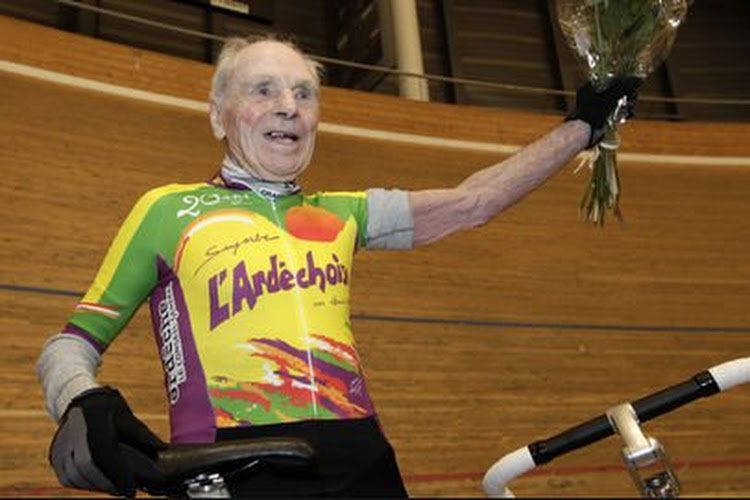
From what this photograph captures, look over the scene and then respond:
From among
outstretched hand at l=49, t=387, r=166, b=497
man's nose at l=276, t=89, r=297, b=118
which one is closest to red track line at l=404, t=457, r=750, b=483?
man's nose at l=276, t=89, r=297, b=118

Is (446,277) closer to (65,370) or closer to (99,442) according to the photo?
(65,370)

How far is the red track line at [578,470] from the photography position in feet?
13.4

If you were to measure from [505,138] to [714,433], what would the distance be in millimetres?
2636

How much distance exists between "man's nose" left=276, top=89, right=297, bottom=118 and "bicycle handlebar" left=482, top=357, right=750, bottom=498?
2.40 feet

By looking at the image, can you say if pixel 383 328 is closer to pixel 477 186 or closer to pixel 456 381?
A: pixel 456 381

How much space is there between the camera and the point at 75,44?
16.3 ft

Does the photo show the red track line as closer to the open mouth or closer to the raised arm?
the raised arm

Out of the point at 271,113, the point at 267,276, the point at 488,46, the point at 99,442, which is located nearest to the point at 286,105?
the point at 271,113

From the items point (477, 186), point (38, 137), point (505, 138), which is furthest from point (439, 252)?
point (477, 186)

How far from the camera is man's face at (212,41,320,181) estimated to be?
4.72ft

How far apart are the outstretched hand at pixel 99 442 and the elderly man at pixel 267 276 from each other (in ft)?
0.05

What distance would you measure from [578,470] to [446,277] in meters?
1.50

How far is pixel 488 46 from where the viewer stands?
931cm

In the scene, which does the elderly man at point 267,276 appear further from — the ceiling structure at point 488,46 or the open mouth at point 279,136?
the ceiling structure at point 488,46
